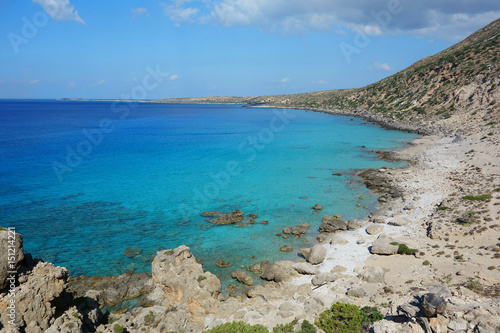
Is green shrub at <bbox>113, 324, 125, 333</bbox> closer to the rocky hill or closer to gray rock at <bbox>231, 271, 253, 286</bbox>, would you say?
gray rock at <bbox>231, 271, 253, 286</bbox>

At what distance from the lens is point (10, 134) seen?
3848 inches

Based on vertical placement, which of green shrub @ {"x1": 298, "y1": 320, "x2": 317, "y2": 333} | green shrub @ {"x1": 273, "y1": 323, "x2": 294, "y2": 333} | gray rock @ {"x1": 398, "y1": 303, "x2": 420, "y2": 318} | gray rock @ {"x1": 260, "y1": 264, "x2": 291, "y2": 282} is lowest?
gray rock @ {"x1": 260, "y1": 264, "x2": 291, "y2": 282}

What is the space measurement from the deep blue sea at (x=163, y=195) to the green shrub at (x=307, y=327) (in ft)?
34.1

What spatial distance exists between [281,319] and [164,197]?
29254 mm

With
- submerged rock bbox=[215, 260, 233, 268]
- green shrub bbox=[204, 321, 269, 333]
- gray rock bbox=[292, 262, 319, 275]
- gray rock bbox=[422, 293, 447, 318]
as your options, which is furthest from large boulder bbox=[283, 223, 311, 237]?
gray rock bbox=[422, 293, 447, 318]

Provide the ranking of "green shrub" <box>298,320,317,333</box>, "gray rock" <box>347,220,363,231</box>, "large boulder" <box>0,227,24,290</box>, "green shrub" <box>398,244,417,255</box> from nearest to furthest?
"large boulder" <box>0,227,24,290</box>, "green shrub" <box>298,320,317,333</box>, "green shrub" <box>398,244,417,255</box>, "gray rock" <box>347,220,363,231</box>

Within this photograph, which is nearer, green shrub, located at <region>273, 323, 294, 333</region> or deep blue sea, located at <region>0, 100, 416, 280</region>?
green shrub, located at <region>273, 323, 294, 333</region>

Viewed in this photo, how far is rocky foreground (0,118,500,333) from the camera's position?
14.4 metres

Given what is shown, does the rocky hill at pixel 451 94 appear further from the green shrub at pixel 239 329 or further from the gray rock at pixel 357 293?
the green shrub at pixel 239 329

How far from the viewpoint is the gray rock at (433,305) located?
1255cm

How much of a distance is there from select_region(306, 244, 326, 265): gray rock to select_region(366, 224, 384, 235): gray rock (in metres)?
6.75

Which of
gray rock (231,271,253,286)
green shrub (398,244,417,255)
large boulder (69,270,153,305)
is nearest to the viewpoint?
large boulder (69,270,153,305)

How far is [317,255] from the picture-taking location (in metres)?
27.4

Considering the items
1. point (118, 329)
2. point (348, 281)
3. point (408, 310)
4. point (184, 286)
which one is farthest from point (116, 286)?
point (408, 310)
